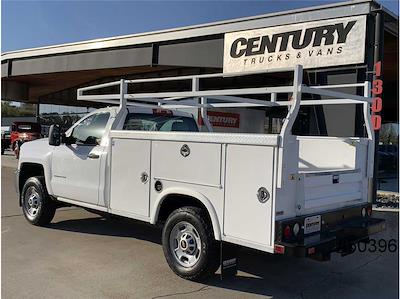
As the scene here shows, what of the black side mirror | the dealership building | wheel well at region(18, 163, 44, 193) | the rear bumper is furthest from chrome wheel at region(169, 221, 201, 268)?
the dealership building

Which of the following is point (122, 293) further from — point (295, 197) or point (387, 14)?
point (387, 14)

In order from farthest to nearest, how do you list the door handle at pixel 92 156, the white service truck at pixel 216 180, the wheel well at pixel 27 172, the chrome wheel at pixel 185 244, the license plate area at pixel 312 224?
the wheel well at pixel 27 172 → the door handle at pixel 92 156 → the chrome wheel at pixel 185 244 → the license plate area at pixel 312 224 → the white service truck at pixel 216 180

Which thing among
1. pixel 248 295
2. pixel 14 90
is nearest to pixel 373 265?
pixel 248 295

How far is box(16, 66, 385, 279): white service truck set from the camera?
4258mm

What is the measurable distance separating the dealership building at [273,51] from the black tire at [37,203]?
526 centimetres

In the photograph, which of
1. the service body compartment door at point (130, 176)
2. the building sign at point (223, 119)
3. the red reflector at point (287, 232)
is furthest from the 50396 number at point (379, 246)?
the building sign at point (223, 119)

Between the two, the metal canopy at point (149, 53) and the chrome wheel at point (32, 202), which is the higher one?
the metal canopy at point (149, 53)

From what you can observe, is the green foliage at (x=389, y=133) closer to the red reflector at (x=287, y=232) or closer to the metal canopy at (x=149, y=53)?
the metal canopy at (x=149, y=53)

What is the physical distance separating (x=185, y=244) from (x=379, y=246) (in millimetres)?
3382

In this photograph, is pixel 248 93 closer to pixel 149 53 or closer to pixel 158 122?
pixel 158 122

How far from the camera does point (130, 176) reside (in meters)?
5.70

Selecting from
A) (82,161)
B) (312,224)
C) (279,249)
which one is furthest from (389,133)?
(279,249)

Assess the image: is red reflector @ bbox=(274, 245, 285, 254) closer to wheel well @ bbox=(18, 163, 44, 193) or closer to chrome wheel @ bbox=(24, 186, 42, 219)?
chrome wheel @ bbox=(24, 186, 42, 219)

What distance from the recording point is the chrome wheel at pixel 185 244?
4949 mm
